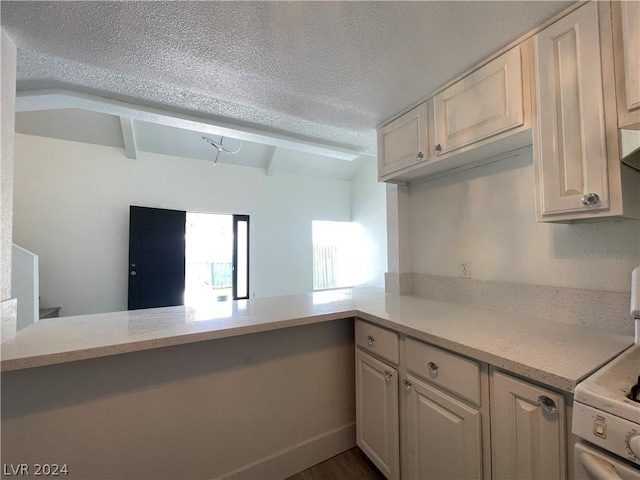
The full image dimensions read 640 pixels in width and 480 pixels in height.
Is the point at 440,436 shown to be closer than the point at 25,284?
Yes

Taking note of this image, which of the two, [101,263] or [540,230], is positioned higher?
[540,230]

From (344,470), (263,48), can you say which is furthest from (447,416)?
(263,48)

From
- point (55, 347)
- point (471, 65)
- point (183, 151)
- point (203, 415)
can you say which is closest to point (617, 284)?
point (471, 65)

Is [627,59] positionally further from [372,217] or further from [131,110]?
[372,217]

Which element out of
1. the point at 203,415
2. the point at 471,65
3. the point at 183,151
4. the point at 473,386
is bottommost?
the point at 203,415

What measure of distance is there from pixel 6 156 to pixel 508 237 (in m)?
2.40

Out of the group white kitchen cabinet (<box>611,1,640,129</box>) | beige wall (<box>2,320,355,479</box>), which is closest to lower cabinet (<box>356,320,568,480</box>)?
beige wall (<box>2,320,355,479</box>)

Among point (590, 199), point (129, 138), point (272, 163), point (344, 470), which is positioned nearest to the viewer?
point (590, 199)

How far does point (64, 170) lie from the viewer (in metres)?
3.75

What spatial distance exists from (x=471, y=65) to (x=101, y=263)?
479 centimetres

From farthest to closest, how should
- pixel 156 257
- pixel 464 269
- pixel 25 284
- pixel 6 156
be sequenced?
pixel 156 257 < pixel 25 284 < pixel 464 269 < pixel 6 156

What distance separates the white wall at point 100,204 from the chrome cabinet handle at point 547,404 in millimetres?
4450

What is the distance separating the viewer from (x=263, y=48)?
123 centimetres

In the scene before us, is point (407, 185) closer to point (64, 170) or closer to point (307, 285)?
point (307, 285)
